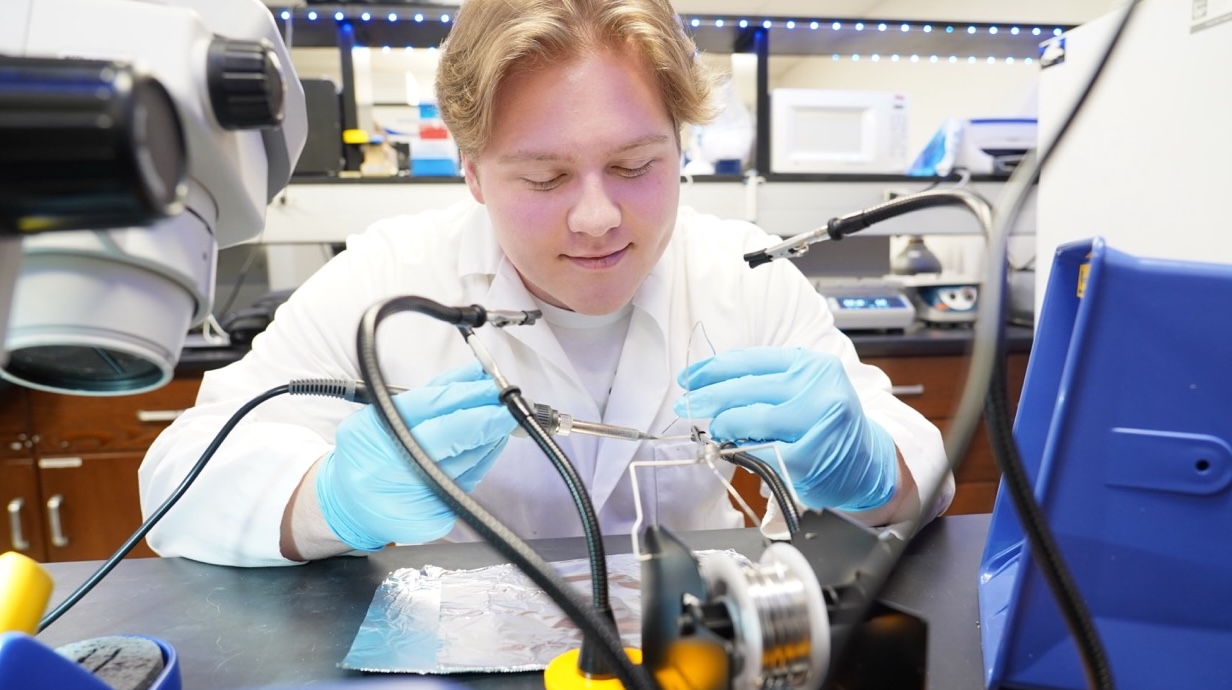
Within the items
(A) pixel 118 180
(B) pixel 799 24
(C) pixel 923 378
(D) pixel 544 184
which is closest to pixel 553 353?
(D) pixel 544 184

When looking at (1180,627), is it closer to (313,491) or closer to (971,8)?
(313,491)

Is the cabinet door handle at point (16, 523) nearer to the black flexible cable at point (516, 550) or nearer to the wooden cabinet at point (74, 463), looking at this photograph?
the wooden cabinet at point (74, 463)

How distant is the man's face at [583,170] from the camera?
78cm

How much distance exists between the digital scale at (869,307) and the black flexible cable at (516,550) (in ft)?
4.99

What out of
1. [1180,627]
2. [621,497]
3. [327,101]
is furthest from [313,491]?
[327,101]

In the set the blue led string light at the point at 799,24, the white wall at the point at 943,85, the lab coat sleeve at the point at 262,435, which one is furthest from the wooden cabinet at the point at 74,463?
the white wall at the point at 943,85

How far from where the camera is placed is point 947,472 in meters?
0.30

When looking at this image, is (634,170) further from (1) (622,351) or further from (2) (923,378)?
(2) (923,378)

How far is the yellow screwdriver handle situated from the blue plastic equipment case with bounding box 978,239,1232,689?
58 cm

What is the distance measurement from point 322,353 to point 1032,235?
1933mm

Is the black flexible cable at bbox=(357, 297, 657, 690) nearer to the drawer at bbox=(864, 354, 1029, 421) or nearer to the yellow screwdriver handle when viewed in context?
the yellow screwdriver handle

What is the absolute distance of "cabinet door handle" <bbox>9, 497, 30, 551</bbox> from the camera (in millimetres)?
1633

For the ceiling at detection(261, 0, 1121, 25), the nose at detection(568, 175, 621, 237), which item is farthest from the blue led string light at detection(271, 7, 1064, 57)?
Answer: the nose at detection(568, 175, 621, 237)

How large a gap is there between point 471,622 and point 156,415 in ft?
4.70
